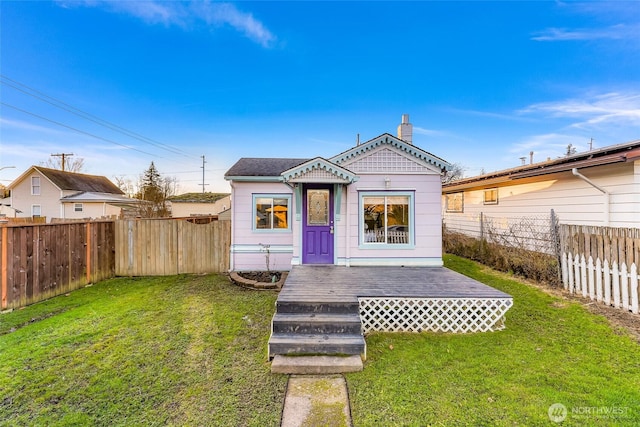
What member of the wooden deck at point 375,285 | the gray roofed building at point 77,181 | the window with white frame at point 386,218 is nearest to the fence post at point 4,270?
the wooden deck at point 375,285

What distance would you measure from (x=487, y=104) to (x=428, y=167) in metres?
10.3

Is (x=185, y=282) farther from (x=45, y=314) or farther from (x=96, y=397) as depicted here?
(x=96, y=397)

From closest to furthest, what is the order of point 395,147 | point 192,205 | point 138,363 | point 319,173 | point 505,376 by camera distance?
point 505,376, point 138,363, point 319,173, point 395,147, point 192,205

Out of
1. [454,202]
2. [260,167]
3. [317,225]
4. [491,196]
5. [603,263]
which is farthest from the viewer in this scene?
[454,202]

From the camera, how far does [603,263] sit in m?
5.53

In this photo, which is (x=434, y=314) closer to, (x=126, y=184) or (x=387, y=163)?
(x=387, y=163)

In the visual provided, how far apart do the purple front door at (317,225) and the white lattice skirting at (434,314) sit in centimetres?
277

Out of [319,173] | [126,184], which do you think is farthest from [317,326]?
[126,184]

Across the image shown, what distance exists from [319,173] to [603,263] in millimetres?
6716

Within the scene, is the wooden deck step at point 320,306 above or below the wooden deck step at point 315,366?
above

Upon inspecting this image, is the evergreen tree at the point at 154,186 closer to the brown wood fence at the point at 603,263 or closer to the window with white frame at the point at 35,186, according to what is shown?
the window with white frame at the point at 35,186

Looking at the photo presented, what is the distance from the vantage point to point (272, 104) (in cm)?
1477

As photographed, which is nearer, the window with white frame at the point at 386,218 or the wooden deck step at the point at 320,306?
the wooden deck step at the point at 320,306

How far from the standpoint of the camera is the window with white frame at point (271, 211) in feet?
29.4
